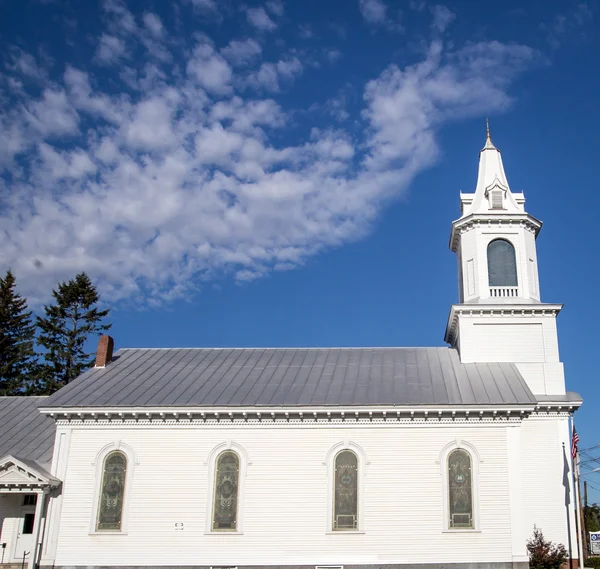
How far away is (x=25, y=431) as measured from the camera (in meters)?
31.5

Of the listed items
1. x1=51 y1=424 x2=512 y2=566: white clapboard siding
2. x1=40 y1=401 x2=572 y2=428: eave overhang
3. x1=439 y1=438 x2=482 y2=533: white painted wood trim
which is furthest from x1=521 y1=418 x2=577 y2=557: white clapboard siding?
x1=439 y1=438 x2=482 y2=533: white painted wood trim

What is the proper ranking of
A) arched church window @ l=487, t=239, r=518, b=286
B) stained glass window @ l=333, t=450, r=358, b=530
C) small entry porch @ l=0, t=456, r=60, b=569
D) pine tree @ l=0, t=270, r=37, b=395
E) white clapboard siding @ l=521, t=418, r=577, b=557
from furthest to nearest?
1. pine tree @ l=0, t=270, r=37, b=395
2. arched church window @ l=487, t=239, r=518, b=286
3. white clapboard siding @ l=521, t=418, r=577, b=557
4. small entry porch @ l=0, t=456, r=60, b=569
5. stained glass window @ l=333, t=450, r=358, b=530

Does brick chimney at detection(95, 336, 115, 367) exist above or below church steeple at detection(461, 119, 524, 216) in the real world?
below

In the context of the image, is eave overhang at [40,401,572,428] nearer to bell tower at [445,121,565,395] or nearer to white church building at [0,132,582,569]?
white church building at [0,132,582,569]

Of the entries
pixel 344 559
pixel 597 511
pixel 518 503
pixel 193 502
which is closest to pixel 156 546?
pixel 193 502

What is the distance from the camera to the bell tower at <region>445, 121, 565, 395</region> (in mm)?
30984

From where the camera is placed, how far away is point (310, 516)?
86.6ft

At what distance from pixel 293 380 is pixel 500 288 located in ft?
36.2

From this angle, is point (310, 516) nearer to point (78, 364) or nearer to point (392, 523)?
point (392, 523)

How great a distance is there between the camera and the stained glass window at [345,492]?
26.3m

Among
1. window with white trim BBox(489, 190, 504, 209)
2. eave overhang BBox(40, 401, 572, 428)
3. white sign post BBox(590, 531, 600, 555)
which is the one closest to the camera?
eave overhang BBox(40, 401, 572, 428)

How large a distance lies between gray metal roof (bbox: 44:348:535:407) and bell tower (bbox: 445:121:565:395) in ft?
3.75

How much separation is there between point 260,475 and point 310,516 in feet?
8.18

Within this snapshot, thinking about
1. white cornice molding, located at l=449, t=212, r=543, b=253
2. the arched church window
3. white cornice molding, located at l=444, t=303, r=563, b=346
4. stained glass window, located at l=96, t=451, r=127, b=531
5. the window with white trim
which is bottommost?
stained glass window, located at l=96, t=451, r=127, b=531
